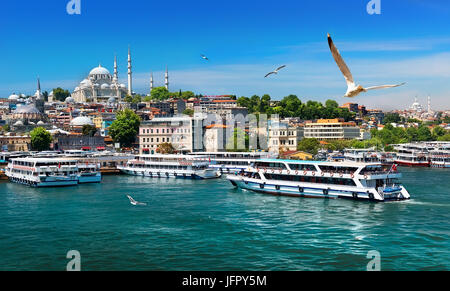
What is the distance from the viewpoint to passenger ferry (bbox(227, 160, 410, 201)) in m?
26.0

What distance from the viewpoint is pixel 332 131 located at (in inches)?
3019

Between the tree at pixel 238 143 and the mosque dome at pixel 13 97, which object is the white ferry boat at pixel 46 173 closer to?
the tree at pixel 238 143

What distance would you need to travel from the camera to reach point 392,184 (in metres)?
26.6

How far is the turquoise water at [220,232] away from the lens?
49.2 feet

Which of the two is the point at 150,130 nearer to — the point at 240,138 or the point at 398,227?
the point at 240,138

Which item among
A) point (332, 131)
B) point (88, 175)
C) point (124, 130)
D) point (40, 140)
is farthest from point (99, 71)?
point (88, 175)

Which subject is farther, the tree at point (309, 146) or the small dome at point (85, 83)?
the small dome at point (85, 83)

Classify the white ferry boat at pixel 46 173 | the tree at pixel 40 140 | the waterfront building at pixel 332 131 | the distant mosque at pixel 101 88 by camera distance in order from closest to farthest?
the white ferry boat at pixel 46 173, the tree at pixel 40 140, the waterfront building at pixel 332 131, the distant mosque at pixel 101 88

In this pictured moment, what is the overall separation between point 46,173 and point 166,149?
2265 centimetres

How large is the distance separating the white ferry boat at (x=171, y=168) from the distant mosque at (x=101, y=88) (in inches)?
2814

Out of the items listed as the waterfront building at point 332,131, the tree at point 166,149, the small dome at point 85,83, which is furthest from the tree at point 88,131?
the small dome at point 85,83

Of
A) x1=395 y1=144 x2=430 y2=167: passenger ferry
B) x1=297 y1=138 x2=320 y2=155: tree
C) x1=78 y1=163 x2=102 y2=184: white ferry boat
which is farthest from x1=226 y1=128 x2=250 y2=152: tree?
x1=78 y1=163 x2=102 y2=184: white ferry boat

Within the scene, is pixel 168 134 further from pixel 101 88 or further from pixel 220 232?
pixel 101 88

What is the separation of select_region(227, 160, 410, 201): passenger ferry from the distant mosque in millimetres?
85814
